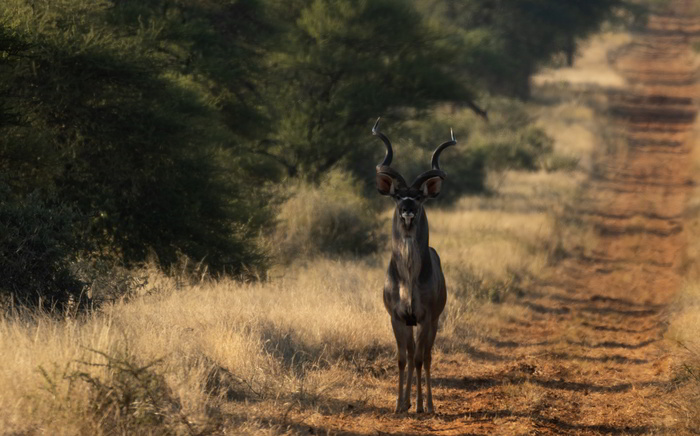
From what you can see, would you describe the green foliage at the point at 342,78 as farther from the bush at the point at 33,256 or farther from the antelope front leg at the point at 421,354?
the antelope front leg at the point at 421,354

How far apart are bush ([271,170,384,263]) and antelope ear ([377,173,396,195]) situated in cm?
769

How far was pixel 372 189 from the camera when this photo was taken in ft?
73.5

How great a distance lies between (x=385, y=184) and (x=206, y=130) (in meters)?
A: 6.40

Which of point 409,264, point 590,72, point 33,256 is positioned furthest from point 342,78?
point 590,72

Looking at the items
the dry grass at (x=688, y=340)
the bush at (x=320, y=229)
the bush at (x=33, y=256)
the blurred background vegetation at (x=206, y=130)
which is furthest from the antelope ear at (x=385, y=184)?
the bush at (x=320, y=229)

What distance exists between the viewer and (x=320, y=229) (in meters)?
16.8

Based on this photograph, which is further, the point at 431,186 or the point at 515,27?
the point at 515,27

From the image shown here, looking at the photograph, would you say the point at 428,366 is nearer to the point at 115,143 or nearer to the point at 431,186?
the point at 431,186

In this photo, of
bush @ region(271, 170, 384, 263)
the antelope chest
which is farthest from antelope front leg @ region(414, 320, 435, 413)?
bush @ region(271, 170, 384, 263)

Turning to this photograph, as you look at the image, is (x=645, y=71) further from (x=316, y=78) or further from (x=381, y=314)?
(x=381, y=314)

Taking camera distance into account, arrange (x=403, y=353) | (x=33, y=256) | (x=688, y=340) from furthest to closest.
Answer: (x=688, y=340), (x=33, y=256), (x=403, y=353)

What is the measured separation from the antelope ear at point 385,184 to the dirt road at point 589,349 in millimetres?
1852

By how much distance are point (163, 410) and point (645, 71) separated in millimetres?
57685

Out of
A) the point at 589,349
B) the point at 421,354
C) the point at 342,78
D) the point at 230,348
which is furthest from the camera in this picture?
the point at 342,78
